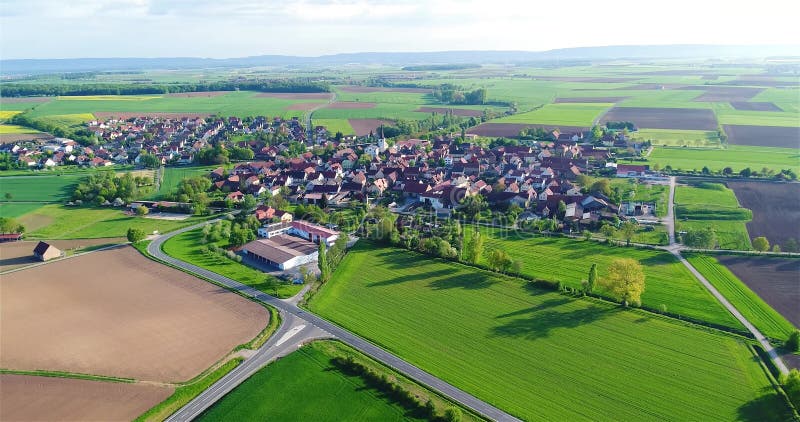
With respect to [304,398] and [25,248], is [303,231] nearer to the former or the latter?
[304,398]

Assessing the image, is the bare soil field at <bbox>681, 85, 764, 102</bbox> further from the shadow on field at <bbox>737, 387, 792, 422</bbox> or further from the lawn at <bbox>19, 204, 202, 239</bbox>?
the lawn at <bbox>19, 204, 202, 239</bbox>

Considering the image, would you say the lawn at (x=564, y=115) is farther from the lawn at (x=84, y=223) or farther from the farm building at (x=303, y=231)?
the lawn at (x=84, y=223)

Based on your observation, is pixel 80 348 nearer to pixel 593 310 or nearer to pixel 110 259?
pixel 110 259

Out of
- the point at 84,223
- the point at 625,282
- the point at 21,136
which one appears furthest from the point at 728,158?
the point at 21,136

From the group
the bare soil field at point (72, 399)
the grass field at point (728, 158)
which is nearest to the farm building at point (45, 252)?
the bare soil field at point (72, 399)

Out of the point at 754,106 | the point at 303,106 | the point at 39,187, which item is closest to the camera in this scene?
the point at 39,187

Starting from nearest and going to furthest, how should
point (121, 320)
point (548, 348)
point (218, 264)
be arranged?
1. point (548, 348)
2. point (121, 320)
3. point (218, 264)

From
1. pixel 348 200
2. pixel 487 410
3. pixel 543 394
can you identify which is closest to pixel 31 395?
pixel 487 410

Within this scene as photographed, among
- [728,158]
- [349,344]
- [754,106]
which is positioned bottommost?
[349,344]
